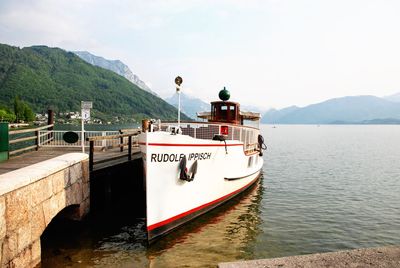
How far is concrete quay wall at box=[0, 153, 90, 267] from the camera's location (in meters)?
7.21

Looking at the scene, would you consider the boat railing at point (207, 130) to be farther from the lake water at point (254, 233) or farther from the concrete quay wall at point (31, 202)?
the concrete quay wall at point (31, 202)

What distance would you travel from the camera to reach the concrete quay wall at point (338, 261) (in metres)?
6.58

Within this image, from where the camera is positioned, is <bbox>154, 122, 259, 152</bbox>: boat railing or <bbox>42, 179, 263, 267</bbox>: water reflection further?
<bbox>154, 122, 259, 152</bbox>: boat railing

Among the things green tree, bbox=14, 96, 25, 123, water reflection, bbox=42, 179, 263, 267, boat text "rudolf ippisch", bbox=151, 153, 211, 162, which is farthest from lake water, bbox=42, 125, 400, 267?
green tree, bbox=14, 96, 25, 123

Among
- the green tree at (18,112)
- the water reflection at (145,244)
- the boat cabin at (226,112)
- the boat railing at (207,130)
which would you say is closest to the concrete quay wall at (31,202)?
the water reflection at (145,244)

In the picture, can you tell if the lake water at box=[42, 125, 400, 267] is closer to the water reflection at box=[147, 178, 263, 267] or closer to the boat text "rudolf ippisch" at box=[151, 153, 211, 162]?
the water reflection at box=[147, 178, 263, 267]

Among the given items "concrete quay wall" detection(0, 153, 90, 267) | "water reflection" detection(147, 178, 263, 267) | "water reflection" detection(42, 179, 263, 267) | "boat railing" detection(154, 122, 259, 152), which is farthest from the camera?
"boat railing" detection(154, 122, 259, 152)

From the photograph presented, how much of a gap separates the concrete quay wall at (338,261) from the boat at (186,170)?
4.98 meters

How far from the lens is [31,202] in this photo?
8.30 meters

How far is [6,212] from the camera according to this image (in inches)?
280

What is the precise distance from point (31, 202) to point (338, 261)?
7.59 metres

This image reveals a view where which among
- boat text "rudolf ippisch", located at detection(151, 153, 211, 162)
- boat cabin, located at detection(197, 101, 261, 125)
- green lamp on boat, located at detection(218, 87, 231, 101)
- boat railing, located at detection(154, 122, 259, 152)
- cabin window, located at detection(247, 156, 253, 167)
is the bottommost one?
cabin window, located at detection(247, 156, 253, 167)

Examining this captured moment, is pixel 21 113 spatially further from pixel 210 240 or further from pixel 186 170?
pixel 210 240

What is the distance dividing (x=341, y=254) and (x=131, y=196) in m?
13.5
